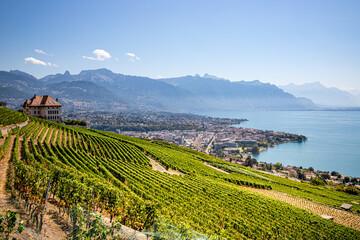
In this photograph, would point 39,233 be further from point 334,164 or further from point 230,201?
point 334,164

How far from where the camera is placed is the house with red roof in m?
51.9

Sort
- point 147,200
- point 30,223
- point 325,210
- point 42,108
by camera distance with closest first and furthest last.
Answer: point 30,223 → point 147,200 → point 325,210 → point 42,108

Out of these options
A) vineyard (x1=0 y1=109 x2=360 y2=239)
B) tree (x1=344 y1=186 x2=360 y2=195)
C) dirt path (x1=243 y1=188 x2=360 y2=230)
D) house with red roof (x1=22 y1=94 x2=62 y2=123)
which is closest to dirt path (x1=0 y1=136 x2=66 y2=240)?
vineyard (x1=0 y1=109 x2=360 y2=239)

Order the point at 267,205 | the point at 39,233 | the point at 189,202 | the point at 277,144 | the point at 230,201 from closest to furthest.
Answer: the point at 39,233 < the point at 189,202 < the point at 230,201 < the point at 267,205 < the point at 277,144

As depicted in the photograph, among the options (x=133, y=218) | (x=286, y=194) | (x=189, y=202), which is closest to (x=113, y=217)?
(x=133, y=218)

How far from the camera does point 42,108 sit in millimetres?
53000

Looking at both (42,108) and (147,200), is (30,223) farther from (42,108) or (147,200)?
(42,108)

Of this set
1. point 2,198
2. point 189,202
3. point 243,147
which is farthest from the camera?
point 243,147

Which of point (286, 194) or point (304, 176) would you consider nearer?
point (286, 194)

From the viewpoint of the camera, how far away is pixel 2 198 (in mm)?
9516

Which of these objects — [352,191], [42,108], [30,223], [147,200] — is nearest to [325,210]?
[147,200]

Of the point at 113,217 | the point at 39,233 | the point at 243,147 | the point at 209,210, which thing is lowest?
the point at 243,147

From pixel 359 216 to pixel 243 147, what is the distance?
325 feet

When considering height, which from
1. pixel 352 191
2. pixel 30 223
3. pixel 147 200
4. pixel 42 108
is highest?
pixel 42 108
